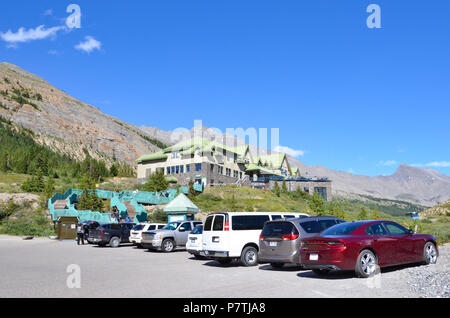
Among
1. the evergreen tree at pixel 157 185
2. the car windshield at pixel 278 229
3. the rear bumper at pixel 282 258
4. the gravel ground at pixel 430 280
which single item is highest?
the evergreen tree at pixel 157 185

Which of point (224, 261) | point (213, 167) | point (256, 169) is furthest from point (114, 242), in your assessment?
point (256, 169)

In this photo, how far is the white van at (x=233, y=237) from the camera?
14.8m

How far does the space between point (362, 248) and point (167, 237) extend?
45.9 ft

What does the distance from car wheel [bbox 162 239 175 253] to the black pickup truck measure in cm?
590

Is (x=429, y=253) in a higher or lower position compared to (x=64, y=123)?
lower

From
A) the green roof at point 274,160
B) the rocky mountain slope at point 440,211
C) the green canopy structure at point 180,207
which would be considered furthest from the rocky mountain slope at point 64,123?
the green canopy structure at point 180,207

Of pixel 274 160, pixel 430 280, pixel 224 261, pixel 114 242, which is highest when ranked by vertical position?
pixel 274 160

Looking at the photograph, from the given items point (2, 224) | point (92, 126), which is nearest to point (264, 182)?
point (2, 224)

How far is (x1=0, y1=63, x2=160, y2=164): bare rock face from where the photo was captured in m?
129

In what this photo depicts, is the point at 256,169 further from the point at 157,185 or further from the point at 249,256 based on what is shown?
the point at 249,256

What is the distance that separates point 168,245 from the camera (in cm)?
2267

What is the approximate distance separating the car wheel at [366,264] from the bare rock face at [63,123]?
115914 mm

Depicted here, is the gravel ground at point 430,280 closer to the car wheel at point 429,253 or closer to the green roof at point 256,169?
the car wheel at point 429,253

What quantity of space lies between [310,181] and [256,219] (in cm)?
5736
